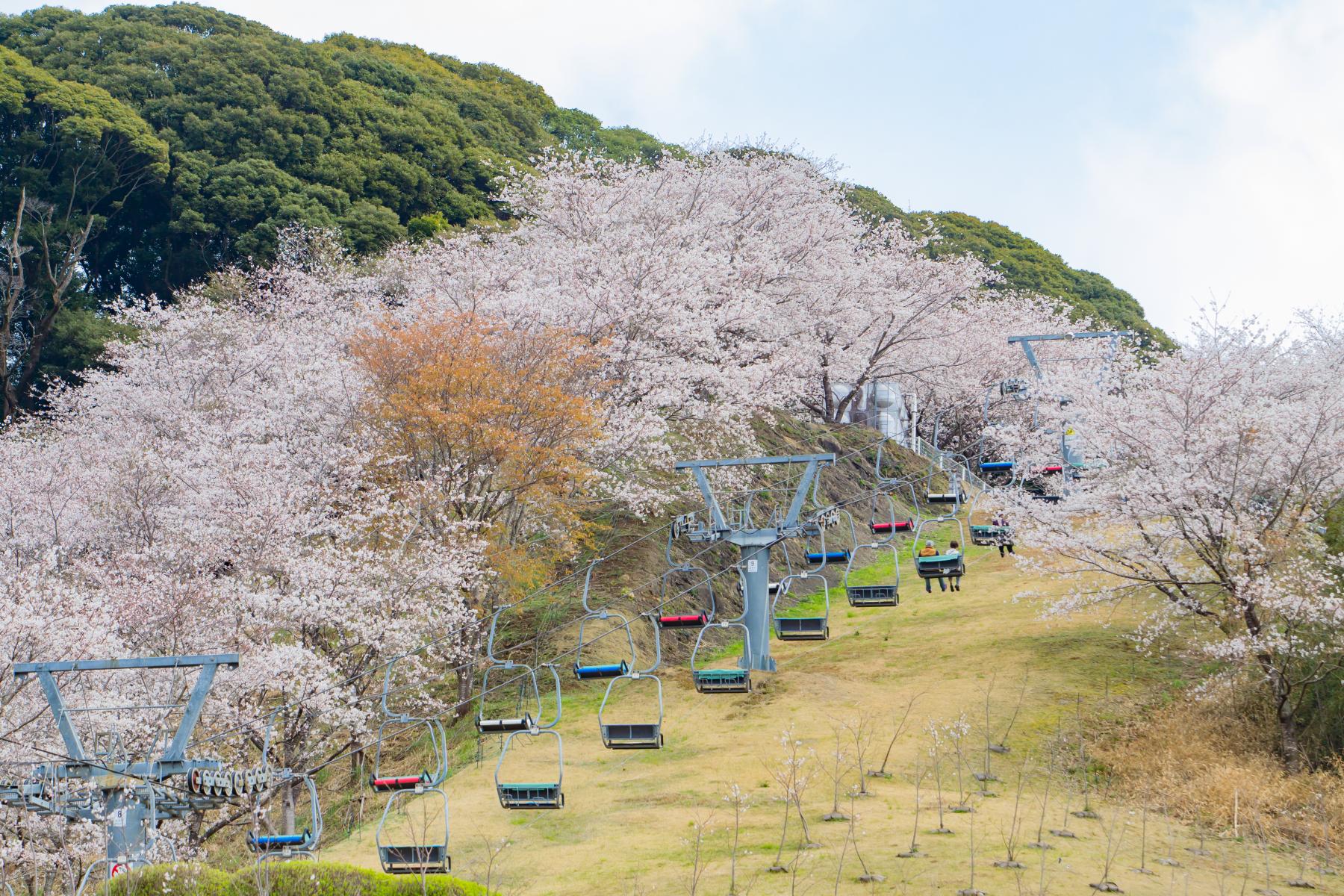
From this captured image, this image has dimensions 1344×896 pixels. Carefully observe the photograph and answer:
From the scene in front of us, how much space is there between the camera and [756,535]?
20.9 m

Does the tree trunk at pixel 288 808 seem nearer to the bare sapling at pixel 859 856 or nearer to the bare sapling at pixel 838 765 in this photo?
the bare sapling at pixel 838 765

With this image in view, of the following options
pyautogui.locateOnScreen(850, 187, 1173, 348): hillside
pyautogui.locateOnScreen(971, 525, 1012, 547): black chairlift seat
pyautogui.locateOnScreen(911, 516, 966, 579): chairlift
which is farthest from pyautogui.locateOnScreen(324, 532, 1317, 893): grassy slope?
pyautogui.locateOnScreen(850, 187, 1173, 348): hillside

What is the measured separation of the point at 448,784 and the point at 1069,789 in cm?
1038

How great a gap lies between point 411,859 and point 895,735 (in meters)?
9.25

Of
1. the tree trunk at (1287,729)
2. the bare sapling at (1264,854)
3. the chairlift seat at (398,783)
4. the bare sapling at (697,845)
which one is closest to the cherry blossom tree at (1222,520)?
the tree trunk at (1287,729)

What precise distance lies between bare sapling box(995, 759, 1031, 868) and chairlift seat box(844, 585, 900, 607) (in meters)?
3.23

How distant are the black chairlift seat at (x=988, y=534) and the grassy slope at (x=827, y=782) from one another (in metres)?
2.93

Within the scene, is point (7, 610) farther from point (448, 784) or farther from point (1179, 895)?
point (1179, 895)

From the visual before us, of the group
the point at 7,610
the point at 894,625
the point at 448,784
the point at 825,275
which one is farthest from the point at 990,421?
the point at 7,610

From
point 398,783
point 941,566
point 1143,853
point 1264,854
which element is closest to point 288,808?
point 398,783

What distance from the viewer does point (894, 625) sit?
27312mm

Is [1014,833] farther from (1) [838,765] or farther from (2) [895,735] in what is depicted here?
(2) [895,735]

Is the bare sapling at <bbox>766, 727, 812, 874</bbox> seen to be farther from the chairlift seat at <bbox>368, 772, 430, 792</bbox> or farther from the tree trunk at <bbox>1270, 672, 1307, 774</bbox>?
the tree trunk at <bbox>1270, 672, 1307, 774</bbox>

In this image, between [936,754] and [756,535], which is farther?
[756,535]
